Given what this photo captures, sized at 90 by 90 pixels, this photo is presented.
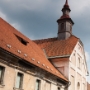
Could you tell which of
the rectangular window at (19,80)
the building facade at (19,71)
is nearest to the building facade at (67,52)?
the building facade at (19,71)

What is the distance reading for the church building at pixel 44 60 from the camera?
55.9 feet

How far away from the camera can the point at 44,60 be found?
83.4 feet

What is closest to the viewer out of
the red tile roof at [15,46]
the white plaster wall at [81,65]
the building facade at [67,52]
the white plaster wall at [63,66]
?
the red tile roof at [15,46]

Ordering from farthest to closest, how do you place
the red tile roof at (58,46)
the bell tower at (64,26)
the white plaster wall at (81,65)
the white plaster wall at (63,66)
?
the bell tower at (64,26)
the white plaster wall at (81,65)
the red tile roof at (58,46)
the white plaster wall at (63,66)

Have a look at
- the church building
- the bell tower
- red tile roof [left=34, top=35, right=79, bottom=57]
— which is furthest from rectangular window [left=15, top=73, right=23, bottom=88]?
the bell tower

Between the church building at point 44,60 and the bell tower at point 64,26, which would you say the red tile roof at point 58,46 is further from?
the bell tower at point 64,26

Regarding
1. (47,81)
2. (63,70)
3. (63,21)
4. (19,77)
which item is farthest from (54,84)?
(63,21)

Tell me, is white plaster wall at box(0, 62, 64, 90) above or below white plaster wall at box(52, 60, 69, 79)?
below

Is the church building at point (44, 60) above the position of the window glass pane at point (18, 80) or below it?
above

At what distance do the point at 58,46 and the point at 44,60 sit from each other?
21.3 feet

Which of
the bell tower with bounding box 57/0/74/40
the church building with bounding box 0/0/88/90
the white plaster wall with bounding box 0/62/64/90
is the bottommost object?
the white plaster wall with bounding box 0/62/64/90

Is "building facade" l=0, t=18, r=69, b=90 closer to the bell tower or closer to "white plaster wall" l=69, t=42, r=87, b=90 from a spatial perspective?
"white plaster wall" l=69, t=42, r=87, b=90

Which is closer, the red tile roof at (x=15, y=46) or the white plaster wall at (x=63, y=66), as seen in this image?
the red tile roof at (x=15, y=46)

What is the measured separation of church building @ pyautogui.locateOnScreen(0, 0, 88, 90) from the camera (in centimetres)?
1705
